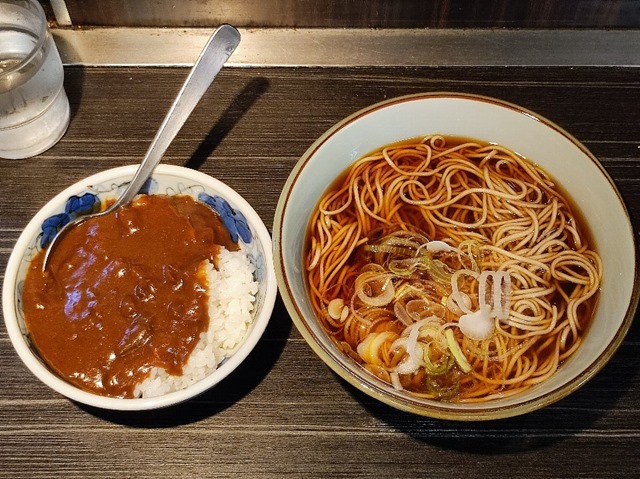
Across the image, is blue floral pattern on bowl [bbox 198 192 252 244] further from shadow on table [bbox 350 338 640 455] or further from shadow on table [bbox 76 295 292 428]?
shadow on table [bbox 350 338 640 455]

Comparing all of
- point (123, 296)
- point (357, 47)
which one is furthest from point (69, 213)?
point (357, 47)

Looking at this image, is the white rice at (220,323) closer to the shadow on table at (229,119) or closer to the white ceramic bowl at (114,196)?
the white ceramic bowl at (114,196)

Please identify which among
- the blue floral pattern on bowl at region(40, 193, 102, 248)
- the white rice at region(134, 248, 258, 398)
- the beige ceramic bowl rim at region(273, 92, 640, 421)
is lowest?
the white rice at region(134, 248, 258, 398)

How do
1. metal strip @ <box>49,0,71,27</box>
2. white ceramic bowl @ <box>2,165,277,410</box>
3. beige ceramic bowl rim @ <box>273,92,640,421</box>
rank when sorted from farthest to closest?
1. metal strip @ <box>49,0,71,27</box>
2. white ceramic bowl @ <box>2,165,277,410</box>
3. beige ceramic bowl rim @ <box>273,92,640,421</box>

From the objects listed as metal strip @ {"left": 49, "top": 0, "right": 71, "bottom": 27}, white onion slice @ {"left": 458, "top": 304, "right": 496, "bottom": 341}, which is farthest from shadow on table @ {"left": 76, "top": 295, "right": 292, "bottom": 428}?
metal strip @ {"left": 49, "top": 0, "right": 71, "bottom": 27}

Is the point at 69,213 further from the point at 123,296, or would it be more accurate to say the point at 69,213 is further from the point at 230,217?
the point at 230,217

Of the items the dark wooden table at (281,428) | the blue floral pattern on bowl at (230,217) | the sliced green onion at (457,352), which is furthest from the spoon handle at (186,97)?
the sliced green onion at (457,352)
